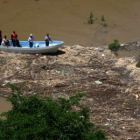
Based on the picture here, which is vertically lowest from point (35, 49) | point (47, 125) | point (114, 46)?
point (47, 125)

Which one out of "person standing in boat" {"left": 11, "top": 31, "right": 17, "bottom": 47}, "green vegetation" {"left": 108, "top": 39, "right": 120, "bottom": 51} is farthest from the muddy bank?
"person standing in boat" {"left": 11, "top": 31, "right": 17, "bottom": 47}

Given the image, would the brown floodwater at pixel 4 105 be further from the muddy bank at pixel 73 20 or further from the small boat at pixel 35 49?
the muddy bank at pixel 73 20

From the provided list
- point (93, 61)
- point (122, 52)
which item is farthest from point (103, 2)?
point (93, 61)

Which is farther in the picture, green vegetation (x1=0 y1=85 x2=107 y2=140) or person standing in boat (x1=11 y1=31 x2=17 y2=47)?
person standing in boat (x1=11 y1=31 x2=17 y2=47)

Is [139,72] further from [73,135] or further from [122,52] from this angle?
[73,135]

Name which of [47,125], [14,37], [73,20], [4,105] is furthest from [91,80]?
[73,20]

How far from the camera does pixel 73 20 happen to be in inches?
866

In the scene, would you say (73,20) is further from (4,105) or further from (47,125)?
(47,125)

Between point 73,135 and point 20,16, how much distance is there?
16.0 metres

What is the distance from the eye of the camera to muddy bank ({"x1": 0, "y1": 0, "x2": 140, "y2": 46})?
2005 centimetres

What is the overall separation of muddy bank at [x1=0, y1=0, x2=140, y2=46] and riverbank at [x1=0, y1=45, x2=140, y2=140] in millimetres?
2411

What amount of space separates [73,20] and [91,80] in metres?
8.56

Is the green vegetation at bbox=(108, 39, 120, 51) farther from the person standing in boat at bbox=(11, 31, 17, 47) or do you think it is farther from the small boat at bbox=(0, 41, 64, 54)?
the person standing in boat at bbox=(11, 31, 17, 47)

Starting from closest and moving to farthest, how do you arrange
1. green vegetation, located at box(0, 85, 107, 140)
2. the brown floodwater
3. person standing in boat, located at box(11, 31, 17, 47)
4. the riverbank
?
green vegetation, located at box(0, 85, 107, 140), the riverbank, the brown floodwater, person standing in boat, located at box(11, 31, 17, 47)
